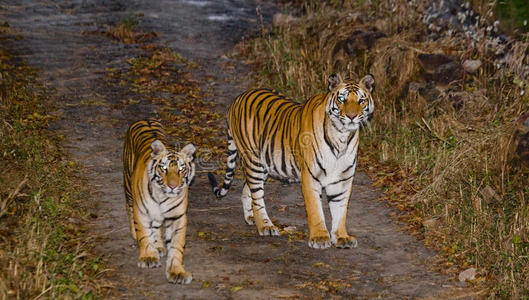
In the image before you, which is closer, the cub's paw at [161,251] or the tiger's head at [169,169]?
the tiger's head at [169,169]

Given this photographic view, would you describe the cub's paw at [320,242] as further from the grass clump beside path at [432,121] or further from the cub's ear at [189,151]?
the cub's ear at [189,151]

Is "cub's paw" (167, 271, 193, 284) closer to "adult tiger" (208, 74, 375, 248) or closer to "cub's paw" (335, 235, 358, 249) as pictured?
"adult tiger" (208, 74, 375, 248)

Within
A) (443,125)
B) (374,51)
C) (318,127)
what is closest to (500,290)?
(318,127)

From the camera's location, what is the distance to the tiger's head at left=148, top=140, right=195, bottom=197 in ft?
18.5

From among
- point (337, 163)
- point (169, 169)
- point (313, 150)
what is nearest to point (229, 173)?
point (313, 150)

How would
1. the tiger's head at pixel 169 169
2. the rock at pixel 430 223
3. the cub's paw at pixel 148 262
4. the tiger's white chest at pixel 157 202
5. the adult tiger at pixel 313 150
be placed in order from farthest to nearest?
the rock at pixel 430 223
the adult tiger at pixel 313 150
the cub's paw at pixel 148 262
the tiger's white chest at pixel 157 202
the tiger's head at pixel 169 169

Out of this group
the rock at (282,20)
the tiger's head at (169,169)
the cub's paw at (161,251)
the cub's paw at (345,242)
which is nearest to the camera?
the tiger's head at (169,169)

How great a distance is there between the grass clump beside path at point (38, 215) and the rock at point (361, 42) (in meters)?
4.26

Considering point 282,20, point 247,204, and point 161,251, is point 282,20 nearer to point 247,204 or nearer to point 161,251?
point 247,204

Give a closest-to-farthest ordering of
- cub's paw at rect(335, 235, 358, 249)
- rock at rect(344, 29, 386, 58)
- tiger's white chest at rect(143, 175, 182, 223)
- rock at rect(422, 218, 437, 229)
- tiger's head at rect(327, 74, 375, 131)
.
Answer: tiger's white chest at rect(143, 175, 182, 223), tiger's head at rect(327, 74, 375, 131), cub's paw at rect(335, 235, 358, 249), rock at rect(422, 218, 437, 229), rock at rect(344, 29, 386, 58)

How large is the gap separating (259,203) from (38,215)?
78.1 inches

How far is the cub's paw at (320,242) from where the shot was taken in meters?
6.56

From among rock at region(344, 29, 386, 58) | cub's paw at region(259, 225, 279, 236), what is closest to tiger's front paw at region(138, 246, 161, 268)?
cub's paw at region(259, 225, 279, 236)

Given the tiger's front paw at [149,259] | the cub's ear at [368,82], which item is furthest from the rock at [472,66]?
the tiger's front paw at [149,259]
